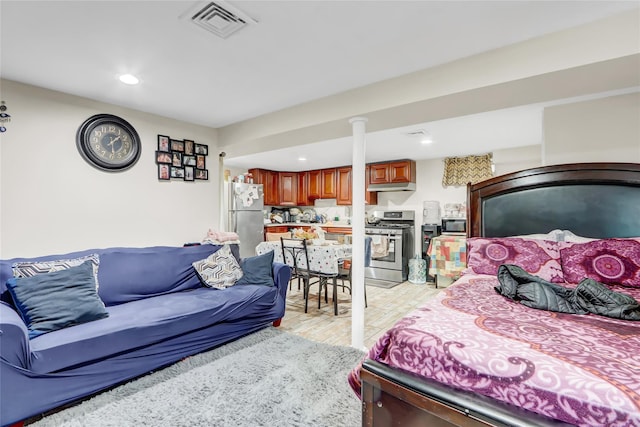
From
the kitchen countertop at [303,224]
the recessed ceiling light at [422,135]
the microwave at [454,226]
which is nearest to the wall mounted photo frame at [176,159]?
the recessed ceiling light at [422,135]

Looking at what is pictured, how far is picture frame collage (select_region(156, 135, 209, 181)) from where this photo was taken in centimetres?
347

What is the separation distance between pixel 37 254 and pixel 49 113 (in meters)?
1.22

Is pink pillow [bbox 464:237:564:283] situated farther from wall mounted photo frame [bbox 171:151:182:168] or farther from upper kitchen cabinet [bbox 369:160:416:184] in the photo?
wall mounted photo frame [bbox 171:151:182:168]

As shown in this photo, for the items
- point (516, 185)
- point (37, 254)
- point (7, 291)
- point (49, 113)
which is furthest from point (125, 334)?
point (516, 185)

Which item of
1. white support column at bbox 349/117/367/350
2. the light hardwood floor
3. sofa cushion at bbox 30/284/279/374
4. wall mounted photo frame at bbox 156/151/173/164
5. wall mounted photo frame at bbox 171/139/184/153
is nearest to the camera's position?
sofa cushion at bbox 30/284/279/374

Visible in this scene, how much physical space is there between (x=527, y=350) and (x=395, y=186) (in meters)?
4.67

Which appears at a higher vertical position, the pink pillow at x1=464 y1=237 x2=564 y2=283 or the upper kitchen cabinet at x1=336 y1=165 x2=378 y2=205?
the upper kitchen cabinet at x1=336 y1=165 x2=378 y2=205

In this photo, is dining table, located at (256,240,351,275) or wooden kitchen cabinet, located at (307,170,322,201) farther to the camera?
→ wooden kitchen cabinet, located at (307,170,322,201)

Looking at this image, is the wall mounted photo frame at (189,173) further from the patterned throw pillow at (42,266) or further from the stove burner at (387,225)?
the stove burner at (387,225)

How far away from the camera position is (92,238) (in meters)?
2.96

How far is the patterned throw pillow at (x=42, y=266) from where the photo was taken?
7.23 ft

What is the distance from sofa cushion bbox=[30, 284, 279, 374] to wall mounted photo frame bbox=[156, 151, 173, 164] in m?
1.49

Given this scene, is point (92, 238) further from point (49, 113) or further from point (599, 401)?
point (599, 401)

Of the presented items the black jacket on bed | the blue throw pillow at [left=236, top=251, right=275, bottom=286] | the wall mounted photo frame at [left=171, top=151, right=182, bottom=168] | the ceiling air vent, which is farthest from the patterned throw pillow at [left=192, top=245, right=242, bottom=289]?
the black jacket on bed
